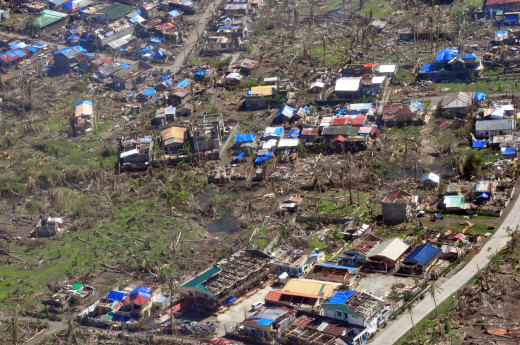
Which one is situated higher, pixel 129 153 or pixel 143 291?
pixel 129 153

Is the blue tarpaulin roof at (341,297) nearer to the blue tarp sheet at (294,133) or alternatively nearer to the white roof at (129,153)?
the blue tarp sheet at (294,133)

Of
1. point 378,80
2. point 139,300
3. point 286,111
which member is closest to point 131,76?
point 286,111

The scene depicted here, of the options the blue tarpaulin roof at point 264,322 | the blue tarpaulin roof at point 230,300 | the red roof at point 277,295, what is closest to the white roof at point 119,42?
the blue tarpaulin roof at point 230,300

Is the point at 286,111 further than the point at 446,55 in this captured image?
No

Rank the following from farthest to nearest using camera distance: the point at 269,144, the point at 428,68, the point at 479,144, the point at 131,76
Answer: the point at 131,76, the point at 428,68, the point at 269,144, the point at 479,144

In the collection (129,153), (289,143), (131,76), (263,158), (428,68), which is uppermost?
(428,68)

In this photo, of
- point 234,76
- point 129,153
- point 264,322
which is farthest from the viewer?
point 234,76

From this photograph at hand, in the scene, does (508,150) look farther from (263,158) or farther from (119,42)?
(119,42)

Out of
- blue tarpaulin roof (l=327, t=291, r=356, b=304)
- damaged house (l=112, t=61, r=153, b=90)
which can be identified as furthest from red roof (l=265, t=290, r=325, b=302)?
damaged house (l=112, t=61, r=153, b=90)
